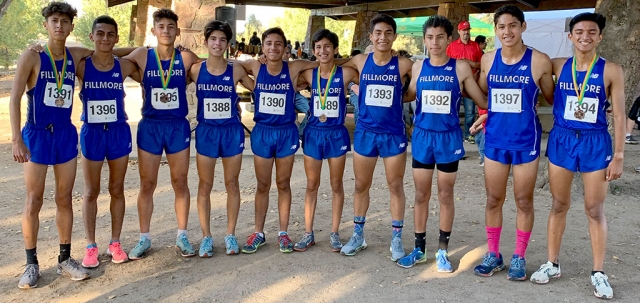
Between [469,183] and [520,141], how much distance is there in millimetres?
3425

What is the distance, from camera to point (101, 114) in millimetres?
3963

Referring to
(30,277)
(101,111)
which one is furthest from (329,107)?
(30,277)

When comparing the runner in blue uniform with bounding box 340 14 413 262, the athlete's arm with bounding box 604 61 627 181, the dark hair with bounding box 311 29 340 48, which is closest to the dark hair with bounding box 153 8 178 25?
the dark hair with bounding box 311 29 340 48

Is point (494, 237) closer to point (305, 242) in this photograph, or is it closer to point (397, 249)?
point (397, 249)

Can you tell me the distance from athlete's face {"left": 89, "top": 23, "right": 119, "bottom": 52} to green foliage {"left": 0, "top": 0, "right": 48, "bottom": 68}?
90.3 feet

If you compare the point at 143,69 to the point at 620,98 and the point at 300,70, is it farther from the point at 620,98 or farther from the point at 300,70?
the point at 620,98

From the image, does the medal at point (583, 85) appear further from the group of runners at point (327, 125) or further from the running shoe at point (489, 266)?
the running shoe at point (489, 266)

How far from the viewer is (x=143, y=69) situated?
13.8 feet

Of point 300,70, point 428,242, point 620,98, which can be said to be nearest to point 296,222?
point 428,242

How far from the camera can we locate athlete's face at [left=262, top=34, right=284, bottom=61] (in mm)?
4258

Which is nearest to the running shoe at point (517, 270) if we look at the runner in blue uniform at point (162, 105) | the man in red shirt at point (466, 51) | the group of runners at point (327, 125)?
the group of runners at point (327, 125)

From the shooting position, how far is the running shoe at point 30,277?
378cm

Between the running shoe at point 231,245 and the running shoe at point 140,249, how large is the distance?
62 cm

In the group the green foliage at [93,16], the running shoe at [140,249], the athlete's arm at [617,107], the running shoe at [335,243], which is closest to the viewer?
the athlete's arm at [617,107]
